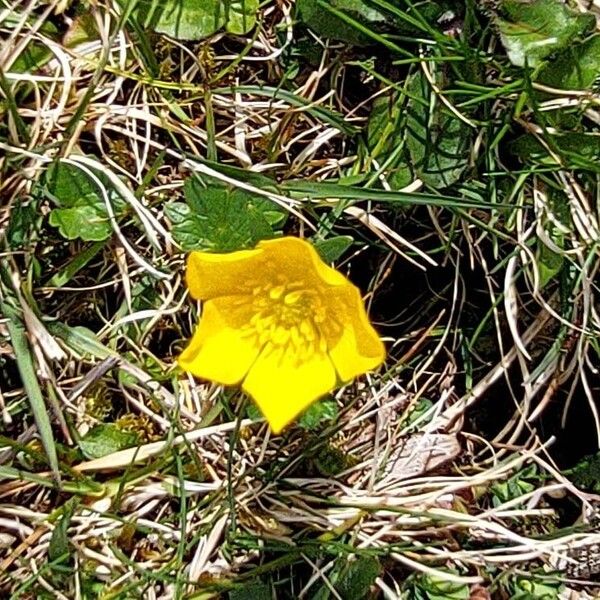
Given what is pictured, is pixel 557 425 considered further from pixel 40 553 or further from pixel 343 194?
pixel 40 553

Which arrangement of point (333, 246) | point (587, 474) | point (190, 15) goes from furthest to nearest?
1. point (587, 474)
2. point (190, 15)
3. point (333, 246)

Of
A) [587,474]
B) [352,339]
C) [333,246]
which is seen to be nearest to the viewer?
[352,339]

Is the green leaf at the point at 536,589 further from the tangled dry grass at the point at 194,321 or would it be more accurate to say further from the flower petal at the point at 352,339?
the flower petal at the point at 352,339

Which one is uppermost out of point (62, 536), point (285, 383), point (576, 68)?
point (576, 68)

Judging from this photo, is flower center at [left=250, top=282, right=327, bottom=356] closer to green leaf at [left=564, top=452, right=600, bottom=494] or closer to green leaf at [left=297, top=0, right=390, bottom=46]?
green leaf at [left=297, top=0, right=390, bottom=46]

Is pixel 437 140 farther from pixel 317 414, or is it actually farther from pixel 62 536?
pixel 62 536

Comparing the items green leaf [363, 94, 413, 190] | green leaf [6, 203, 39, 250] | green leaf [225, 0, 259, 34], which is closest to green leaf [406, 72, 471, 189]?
green leaf [363, 94, 413, 190]

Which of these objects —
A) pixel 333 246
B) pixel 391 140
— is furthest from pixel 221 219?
pixel 391 140

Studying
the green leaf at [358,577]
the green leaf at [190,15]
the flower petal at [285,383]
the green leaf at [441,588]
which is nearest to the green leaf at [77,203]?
the green leaf at [190,15]
